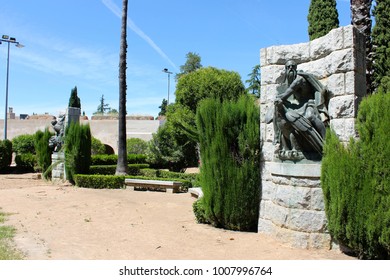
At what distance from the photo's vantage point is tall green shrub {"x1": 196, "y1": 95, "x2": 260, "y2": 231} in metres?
6.02

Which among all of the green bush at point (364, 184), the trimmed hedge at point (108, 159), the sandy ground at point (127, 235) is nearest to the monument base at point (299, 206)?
the sandy ground at point (127, 235)

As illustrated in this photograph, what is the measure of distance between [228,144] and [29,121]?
28.5m

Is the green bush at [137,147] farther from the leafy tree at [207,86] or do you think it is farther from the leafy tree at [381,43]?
the leafy tree at [381,43]

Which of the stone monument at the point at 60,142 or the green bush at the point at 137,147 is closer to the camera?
the stone monument at the point at 60,142

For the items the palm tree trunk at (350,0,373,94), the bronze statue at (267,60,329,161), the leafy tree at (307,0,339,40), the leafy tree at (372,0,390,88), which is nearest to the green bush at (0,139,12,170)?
the leafy tree at (307,0,339,40)

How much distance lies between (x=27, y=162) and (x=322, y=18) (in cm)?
1742

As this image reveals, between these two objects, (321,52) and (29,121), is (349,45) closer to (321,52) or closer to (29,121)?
(321,52)

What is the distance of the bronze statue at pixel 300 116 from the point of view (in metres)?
4.96

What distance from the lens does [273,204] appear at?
5609 mm

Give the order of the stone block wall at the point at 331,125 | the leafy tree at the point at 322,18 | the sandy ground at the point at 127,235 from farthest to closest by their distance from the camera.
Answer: the leafy tree at the point at 322,18 < the stone block wall at the point at 331,125 < the sandy ground at the point at 127,235

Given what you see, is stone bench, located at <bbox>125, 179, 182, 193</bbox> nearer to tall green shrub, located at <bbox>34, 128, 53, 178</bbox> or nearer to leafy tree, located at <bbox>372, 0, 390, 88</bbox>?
tall green shrub, located at <bbox>34, 128, 53, 178</bbox>

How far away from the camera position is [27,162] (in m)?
20.0

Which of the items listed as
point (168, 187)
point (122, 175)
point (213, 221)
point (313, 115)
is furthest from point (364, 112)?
point (122, 175)

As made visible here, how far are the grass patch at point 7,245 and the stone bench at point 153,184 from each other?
5866mm
